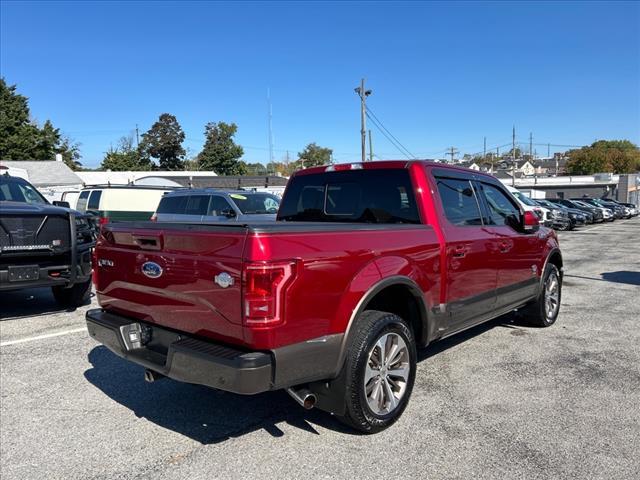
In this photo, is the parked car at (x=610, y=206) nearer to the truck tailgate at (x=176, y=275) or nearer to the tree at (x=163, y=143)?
the truck tailgate at (x=176, y=275)

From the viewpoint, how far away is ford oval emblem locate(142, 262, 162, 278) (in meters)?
3.43

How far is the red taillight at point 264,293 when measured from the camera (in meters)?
2.81

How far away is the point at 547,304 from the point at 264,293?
15.5 feet

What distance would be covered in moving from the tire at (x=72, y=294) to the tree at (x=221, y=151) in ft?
225

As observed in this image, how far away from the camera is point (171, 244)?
131 inches

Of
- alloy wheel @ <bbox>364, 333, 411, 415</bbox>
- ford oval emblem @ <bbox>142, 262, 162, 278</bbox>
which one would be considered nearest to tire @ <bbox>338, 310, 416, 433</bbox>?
alloy wheel @ <bbox>364, 333, 411, 415</bbox>

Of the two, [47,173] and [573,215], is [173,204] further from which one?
[47,173]

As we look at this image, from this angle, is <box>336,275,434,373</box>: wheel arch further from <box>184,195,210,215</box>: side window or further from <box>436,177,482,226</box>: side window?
<box>184,195,210,215</box>: side window

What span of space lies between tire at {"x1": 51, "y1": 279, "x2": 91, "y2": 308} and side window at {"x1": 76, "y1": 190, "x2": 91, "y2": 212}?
997 centimetres

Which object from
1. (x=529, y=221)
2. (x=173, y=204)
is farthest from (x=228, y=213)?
(x=529, y=221)

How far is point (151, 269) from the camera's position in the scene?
3.50m

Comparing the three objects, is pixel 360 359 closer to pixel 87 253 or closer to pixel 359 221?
pixel 359 221

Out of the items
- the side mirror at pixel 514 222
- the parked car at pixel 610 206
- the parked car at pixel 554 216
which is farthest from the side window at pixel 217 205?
the parked car at pixel 610 206

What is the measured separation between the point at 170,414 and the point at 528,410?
108 inches
